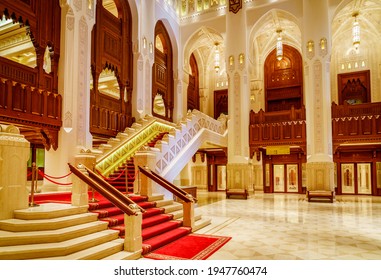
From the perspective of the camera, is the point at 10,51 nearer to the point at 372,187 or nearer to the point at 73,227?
the point at 73,227

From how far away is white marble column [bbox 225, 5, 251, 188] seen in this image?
47.0 feet

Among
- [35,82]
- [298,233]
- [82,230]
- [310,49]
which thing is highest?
[310,49]

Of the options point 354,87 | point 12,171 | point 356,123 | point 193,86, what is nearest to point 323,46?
point 356,123

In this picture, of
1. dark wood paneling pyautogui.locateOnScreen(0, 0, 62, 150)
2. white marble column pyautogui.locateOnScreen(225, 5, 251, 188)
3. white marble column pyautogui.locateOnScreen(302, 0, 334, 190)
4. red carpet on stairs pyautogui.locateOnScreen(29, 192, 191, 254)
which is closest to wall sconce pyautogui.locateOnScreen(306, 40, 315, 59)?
white marble column pyautogui.locateOnScreen(302, 0, 334, 190)

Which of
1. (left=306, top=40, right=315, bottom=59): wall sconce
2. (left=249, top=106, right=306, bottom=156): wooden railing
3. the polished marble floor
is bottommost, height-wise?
the polished marble floor

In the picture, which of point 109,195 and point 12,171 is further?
point 109,195

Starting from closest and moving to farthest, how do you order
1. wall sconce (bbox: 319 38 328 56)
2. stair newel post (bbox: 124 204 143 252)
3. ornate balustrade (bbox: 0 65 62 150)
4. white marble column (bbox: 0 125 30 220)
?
white marble column (bbox: 0 125 30 220) → stair newel post (bbox: 124 204 143 252) → ornate balustrade (bbox: 0 65 62 150) → wall sconce (bbox: 319 38 328 56)

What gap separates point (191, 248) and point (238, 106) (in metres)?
10.2

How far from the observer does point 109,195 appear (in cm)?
520

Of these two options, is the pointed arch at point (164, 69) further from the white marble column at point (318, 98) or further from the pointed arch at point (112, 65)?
the white marble column at point (318, 98)

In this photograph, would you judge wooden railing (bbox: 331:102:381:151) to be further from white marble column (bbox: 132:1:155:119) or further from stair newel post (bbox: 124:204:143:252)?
stair newel post (bbox: 124:204:143:252)

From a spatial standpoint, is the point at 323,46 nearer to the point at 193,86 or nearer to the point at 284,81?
the point at 284,81

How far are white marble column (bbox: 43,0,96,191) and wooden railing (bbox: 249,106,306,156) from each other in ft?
26.1

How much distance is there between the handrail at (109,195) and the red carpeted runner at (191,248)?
79 cm
